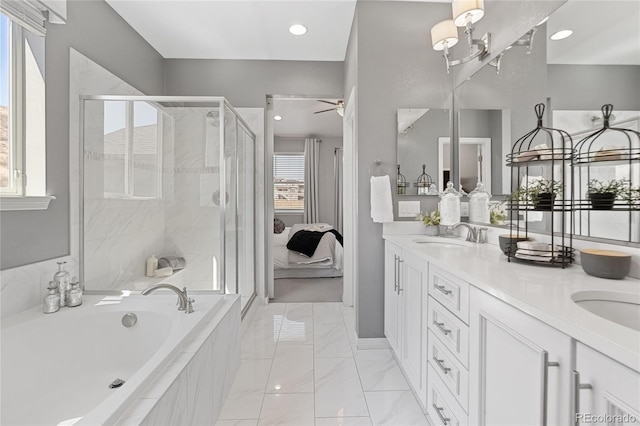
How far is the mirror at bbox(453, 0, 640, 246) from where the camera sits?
107 centimetres

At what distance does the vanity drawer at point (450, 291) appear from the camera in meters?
1.16

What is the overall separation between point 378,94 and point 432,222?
108 cm

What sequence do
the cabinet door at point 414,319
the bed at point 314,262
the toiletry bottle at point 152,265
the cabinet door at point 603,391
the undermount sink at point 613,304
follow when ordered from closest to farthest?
1. the cabinet door at point 603,391
2. the undermount sink at point 613,304
3. the cabinet door at point 414,319
4. the toiletry bottle at point 152,265
5. the bed at point 314,262

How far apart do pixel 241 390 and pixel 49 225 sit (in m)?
1.51

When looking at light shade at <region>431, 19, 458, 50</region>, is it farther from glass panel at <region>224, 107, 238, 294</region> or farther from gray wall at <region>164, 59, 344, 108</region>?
glass panel at <region>224, 107, 238, 294</region>

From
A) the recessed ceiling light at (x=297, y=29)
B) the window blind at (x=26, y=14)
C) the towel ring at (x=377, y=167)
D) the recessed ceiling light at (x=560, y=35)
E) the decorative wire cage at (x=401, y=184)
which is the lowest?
the decorative wire cage at (x=401, y=184)

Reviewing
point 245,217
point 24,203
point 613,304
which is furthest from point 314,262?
point 613,304

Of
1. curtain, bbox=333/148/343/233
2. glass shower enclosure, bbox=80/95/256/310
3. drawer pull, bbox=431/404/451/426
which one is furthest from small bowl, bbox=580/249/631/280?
curtain, bbox=333/148/343/233

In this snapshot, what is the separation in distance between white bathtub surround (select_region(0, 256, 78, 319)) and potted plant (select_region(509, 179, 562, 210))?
259cm

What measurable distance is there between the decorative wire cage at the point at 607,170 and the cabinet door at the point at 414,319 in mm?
713

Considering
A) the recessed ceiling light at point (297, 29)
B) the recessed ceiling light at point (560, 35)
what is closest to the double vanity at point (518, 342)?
the recessed ceiling light at point (560, 35)

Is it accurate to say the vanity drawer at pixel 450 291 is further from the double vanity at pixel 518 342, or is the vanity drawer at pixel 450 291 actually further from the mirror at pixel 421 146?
the mirror at pixel 421 146

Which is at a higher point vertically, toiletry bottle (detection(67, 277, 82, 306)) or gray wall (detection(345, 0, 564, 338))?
gray wall (detection(345, 0, 564, 338))

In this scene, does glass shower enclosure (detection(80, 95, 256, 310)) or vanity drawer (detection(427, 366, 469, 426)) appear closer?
vanity drawer (detection(427, 366, 469, 426))
